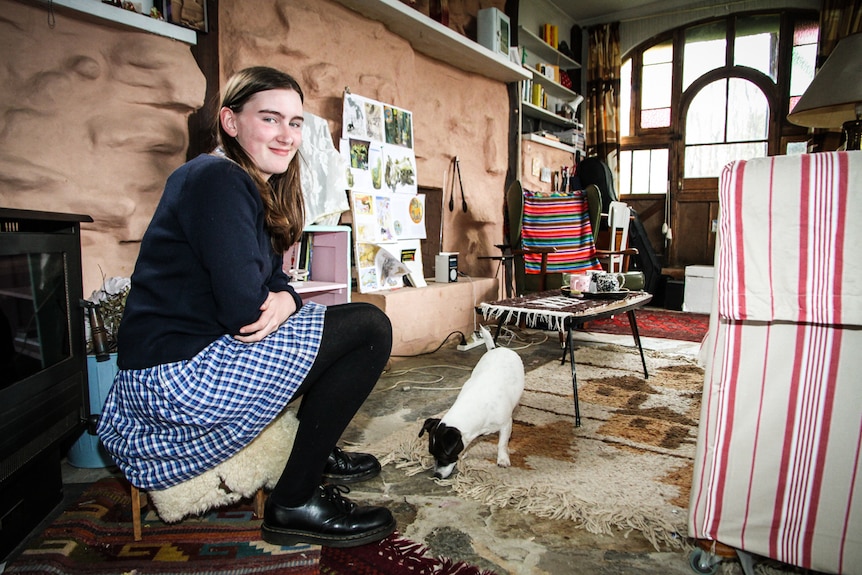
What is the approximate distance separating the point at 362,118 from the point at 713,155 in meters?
4.73

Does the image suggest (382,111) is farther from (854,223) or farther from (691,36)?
(691,36)

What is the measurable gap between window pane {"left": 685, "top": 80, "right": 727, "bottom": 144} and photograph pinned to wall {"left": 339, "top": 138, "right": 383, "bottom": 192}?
4.56 m

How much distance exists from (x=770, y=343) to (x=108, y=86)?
7.78ft

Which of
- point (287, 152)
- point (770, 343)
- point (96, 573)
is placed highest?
point (287, 152)

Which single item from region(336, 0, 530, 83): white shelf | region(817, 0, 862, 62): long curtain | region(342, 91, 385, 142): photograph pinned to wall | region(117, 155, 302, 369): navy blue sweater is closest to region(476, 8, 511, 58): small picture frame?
region(336, 0, 530, 83): white shelf

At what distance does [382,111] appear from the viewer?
126 inches

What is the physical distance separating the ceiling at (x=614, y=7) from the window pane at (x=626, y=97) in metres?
0.53

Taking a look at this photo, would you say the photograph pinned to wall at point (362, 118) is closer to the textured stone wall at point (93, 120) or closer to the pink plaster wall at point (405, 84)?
the pink plaster wall at point (405, 84)

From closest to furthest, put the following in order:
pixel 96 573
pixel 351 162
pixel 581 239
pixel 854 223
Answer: pixel 854 223, pixel 96 573, pixel 351 162, pixel 581 239

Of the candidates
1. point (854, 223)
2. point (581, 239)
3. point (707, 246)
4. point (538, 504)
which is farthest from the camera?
point (707, 246)

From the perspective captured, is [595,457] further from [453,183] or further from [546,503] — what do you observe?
[453,183]

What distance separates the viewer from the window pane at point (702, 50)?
19.3ft

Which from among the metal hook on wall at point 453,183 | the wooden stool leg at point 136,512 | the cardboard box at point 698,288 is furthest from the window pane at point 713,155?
the wooden stool leg at point 136,512

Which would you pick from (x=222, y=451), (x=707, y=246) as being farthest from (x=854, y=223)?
(x=707, y=246)
